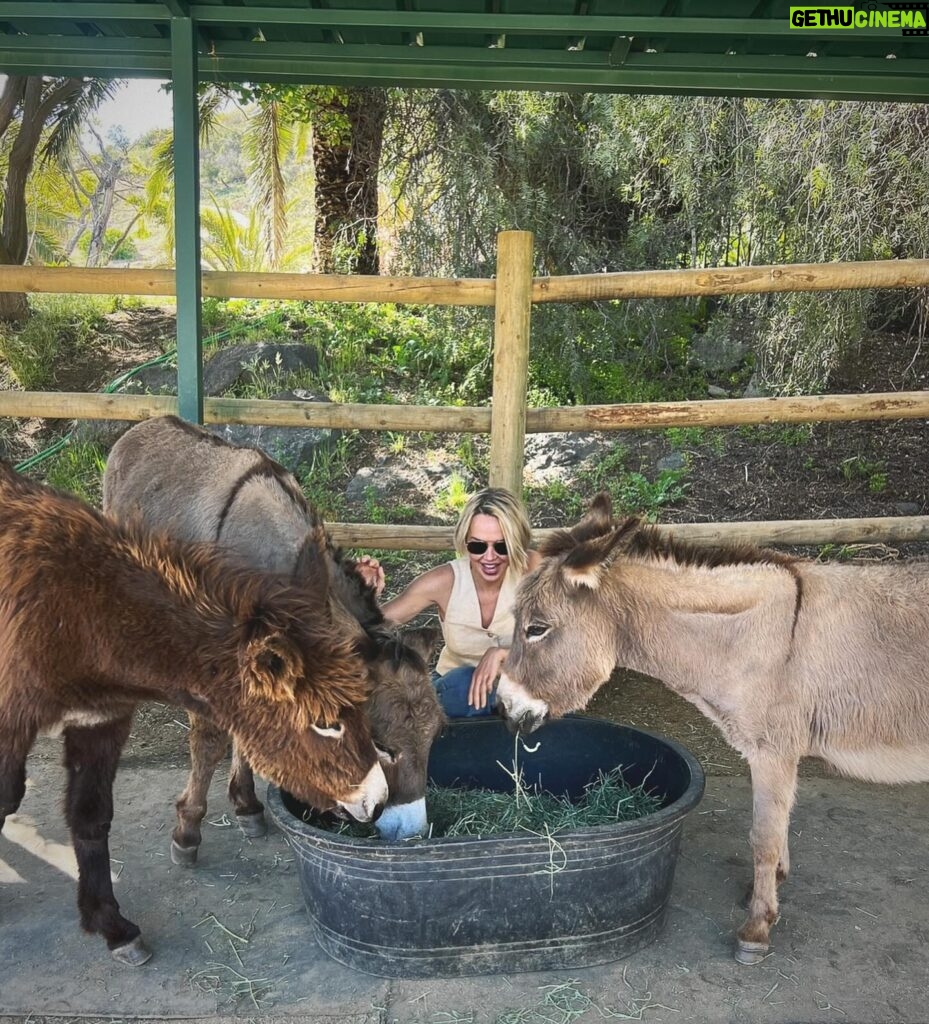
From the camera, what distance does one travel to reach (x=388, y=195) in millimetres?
11219

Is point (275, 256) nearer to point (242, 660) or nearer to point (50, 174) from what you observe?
point (50, 174)

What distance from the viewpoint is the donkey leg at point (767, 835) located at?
127 inches

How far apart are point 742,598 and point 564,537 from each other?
2.23ft

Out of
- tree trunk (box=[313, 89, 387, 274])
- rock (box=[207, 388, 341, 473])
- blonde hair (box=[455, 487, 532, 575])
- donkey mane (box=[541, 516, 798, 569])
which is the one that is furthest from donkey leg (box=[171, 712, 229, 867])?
tree trunk (box=[313, 89, 387, 274])

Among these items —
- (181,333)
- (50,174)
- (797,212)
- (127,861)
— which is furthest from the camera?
(50,174)

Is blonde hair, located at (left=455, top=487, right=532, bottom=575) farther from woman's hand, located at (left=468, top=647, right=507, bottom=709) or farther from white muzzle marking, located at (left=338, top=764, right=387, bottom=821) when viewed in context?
white muzzle marking, located at (left=338, top=764, right=387, bottom=821)

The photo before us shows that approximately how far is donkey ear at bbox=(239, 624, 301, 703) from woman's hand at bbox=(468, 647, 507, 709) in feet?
3.79

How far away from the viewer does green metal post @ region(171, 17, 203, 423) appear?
15.2 ft

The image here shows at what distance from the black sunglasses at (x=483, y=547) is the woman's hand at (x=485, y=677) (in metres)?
0.45

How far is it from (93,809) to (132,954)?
0.51 m

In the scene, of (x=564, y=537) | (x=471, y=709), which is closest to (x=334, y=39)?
(x=564, y=537)

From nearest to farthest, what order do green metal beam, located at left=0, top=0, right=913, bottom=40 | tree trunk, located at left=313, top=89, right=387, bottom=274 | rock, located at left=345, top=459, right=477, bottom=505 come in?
1. green metal beam, located at left=0, top=0, right=913, bottom=40
2. rock, located at left=345, top=459, right=477, bottom=505
3. tree trunk, located at left=313, top=89, right=387, bottom=274

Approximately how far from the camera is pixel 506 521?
4031 mm

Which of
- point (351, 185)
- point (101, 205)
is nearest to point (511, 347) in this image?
point (351, 185)
